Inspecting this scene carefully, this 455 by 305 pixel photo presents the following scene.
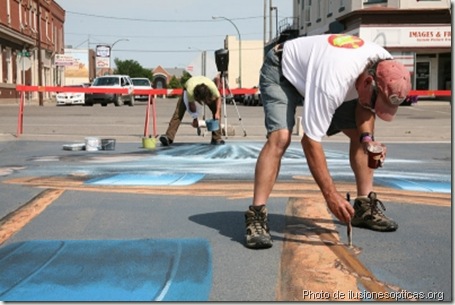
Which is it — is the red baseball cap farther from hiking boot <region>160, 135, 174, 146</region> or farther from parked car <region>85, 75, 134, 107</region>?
parked car <region>85, 75, 134, 107</region>

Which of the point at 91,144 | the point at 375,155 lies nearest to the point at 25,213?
the point at 375,155

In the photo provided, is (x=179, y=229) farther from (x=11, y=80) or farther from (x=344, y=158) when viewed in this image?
(x=11, y=80)

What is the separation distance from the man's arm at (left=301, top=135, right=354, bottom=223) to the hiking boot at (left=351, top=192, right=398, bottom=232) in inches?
27.2

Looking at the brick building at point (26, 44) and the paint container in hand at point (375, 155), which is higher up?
the brick building at point (26, 44)

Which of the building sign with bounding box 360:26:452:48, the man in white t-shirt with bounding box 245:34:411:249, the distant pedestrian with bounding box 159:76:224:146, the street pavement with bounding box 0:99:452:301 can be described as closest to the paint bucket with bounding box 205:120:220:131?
the distant pedestrian with bounding box 159:76:224:146

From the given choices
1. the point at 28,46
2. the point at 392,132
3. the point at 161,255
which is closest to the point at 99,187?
the point at 161,255

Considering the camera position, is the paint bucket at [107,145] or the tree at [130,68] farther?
the tree at [130,68]

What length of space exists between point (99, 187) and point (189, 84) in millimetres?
4584

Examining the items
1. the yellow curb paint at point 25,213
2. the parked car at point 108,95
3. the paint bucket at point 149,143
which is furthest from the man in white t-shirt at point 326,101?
the parked car at point 108,95

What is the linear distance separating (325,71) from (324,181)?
65 centimetres

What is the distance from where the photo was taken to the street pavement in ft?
9.62

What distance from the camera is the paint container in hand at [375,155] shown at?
359 centimetres

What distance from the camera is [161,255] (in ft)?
11.3

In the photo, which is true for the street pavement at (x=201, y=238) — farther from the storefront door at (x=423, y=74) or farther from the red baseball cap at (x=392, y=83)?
the storefront door at (x=423, y=74)
